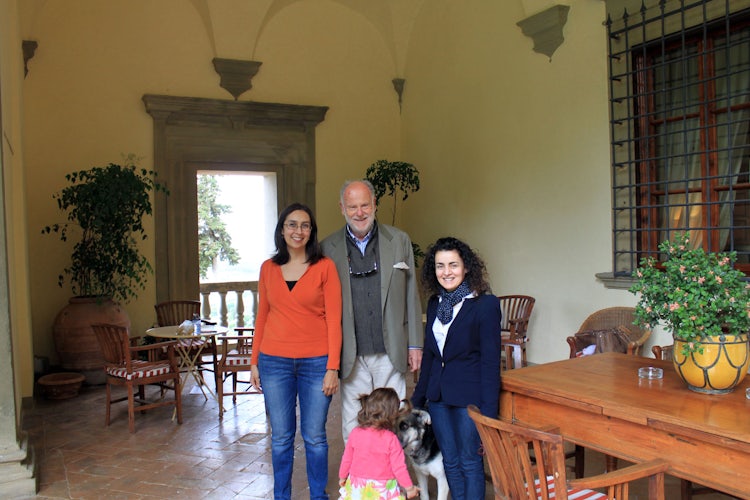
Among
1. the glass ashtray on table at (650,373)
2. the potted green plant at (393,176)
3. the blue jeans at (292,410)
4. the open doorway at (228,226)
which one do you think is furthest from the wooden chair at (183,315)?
the open doorway at (228,226)

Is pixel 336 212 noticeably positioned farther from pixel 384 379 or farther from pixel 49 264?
pixel 384 379

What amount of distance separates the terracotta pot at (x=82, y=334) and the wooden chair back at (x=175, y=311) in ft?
1.41

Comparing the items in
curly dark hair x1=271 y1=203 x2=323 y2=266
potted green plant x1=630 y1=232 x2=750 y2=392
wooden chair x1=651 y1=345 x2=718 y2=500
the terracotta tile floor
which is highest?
curly dark hair x1=271 y1=203 x2=323 y2=266

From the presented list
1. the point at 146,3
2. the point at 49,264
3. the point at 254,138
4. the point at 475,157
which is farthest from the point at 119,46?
the point at 475,157

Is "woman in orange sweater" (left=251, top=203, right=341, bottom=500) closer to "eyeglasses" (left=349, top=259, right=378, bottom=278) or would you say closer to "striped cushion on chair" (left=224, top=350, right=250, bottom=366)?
"eyeglasses" (left=349, top=259, right=378, bottom=278)

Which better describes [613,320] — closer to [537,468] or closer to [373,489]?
[373,489]

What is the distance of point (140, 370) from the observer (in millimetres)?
5316

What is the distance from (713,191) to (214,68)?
19.3ft

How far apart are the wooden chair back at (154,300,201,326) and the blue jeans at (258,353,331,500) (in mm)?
4260

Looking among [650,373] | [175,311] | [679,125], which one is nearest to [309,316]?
[650,373]

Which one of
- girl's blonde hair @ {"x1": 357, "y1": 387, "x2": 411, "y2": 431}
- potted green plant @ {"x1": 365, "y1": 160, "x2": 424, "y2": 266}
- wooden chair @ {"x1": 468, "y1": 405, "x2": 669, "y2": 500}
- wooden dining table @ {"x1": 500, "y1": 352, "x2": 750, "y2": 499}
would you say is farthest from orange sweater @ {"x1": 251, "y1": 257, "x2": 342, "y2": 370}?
potted green plant @ {"x1": 365, "y1": 160, "x2": 424, "y2": 266}

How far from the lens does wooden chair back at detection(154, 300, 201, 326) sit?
7.14 metres

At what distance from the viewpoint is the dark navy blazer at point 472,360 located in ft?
8.91

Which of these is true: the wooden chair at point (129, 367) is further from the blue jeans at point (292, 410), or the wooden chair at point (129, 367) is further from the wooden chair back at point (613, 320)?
the wooden chair back at point (613, 320)
